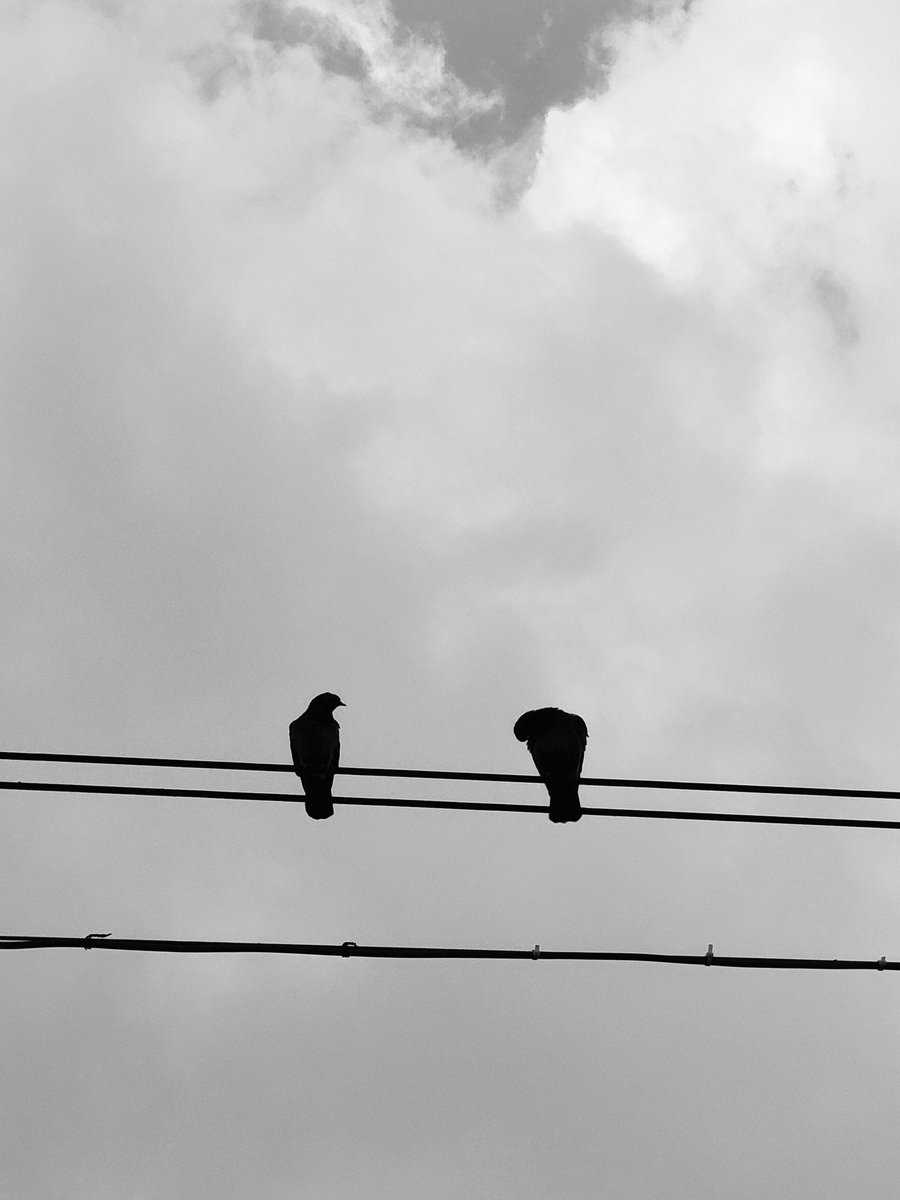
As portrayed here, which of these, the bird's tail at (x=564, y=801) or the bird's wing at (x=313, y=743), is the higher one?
the bird's wing at (x=313, y=743)

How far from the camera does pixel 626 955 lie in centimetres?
804

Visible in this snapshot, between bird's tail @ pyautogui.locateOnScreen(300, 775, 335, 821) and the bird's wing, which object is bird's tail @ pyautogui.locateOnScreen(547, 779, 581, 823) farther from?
the bird's wing

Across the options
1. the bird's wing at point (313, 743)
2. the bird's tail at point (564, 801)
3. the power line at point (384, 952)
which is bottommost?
the power line at point (384, 952)

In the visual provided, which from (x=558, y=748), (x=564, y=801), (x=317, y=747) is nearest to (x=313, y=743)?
(x=317, y=747)

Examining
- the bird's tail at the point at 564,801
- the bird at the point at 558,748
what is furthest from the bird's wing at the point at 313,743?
the bird's tail at the point at 564,801

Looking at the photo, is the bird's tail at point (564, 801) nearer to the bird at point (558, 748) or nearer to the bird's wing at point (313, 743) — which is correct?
the bird at point (558, 748)

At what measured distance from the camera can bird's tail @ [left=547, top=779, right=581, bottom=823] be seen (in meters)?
12.2

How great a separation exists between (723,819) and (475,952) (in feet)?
5.87

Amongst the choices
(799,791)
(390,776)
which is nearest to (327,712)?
(390,776)

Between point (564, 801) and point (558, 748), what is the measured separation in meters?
1.00

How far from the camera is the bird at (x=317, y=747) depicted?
13.0m

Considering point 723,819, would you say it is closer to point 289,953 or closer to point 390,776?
point 390,776

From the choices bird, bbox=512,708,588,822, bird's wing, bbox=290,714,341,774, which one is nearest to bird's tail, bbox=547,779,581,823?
bird, bbox=512,708,588,822

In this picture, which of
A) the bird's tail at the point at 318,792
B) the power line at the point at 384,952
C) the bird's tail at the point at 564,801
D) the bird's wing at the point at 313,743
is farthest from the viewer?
the bird's wing at the point at 313,743
